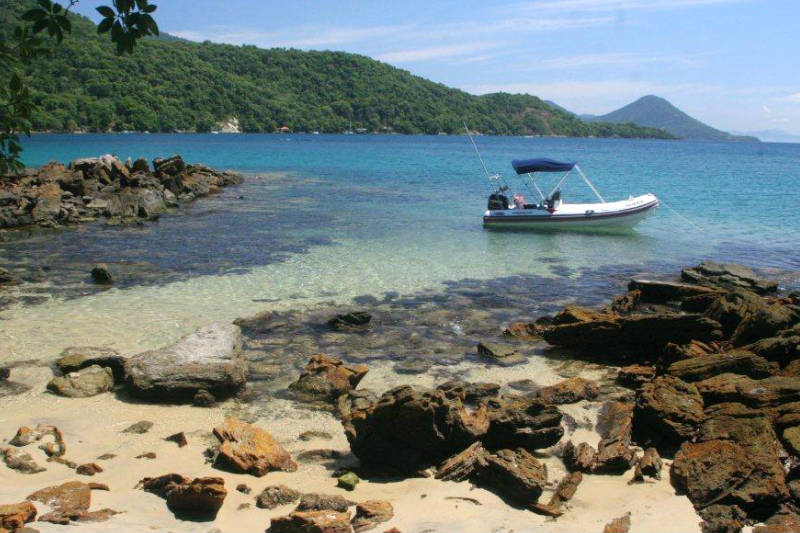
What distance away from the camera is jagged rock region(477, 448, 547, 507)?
19.9 feet

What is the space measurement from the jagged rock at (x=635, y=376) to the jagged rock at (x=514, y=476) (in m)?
3.16

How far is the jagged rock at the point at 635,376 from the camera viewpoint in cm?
922

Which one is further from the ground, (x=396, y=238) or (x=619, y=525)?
(x=396, y=238)

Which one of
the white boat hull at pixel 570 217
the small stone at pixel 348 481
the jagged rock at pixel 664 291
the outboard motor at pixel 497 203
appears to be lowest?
the small stone at pixel 348 481

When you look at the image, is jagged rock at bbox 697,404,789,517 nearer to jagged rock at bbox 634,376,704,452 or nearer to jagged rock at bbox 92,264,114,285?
jagged rock at bbox 634,376,704,452

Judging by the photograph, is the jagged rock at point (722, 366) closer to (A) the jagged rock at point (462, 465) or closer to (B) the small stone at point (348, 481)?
(A) the jagged rock at point (462, 465)

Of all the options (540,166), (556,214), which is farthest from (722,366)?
(540,166)

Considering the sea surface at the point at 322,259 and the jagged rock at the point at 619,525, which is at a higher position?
the sea surface at the point at 322,259

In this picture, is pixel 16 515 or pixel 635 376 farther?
pixel 635 376

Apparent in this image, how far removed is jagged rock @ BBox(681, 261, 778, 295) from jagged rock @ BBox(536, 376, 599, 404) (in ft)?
→ 24.3

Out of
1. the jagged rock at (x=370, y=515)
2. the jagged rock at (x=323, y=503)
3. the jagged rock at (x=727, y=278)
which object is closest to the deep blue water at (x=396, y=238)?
the jagged rock at (x=727, y=278)

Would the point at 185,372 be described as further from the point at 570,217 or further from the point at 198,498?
the point at 570,217

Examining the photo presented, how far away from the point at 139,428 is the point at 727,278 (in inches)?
530

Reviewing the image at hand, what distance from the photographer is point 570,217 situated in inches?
950
